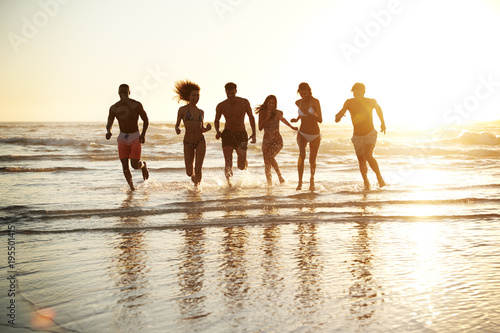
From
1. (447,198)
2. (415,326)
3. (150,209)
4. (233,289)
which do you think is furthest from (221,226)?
(447,198)

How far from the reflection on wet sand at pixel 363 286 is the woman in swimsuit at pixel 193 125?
5875 millimetres

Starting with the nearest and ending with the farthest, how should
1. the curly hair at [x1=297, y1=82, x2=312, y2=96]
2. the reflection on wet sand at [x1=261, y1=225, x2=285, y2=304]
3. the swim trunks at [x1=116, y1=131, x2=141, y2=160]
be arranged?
the reflection on wet sand at [x1=261, y1=225, x2=285, y2=304] → the curly hair at [x1=297, y1=82, x2=312, y2=96] → the swim trunks at [x1=116, y1=131, x2=141, y2=160]

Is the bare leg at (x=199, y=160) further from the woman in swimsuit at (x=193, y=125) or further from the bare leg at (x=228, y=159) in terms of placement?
the bare leg at (x=228, y=159)

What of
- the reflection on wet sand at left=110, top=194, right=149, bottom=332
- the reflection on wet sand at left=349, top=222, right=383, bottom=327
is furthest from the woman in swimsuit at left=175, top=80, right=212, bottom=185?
the reflection on wet sand at left=349, top=222, right=383, bottom=327

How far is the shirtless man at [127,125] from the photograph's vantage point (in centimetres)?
1095

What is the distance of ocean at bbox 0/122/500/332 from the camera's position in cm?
341

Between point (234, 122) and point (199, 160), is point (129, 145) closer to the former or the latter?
point (199, 160)

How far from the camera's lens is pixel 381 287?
398 centimetres

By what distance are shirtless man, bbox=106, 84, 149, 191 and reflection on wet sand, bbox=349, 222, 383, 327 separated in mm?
6604

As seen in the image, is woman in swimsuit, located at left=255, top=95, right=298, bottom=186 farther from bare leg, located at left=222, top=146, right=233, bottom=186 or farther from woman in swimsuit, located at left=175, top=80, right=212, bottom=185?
woman in swimsuit, located at left=175, top=80, right=212, bottom=185

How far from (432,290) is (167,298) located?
195 cm

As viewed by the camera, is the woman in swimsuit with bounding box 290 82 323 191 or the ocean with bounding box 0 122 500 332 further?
the woman in swimsuit with bounding box 290 82 323 191

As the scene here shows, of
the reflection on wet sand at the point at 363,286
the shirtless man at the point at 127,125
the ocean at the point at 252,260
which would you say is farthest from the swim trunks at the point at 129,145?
the reflection on wet sand at the point at 363,286

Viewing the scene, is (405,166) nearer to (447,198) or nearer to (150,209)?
(447,198)
